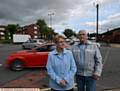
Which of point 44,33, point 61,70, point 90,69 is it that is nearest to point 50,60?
point 61,70

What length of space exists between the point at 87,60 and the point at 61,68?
2.63 feet

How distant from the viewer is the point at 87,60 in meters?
4.54

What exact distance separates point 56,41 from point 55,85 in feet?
2.28

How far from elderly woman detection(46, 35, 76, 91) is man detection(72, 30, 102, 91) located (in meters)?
0.60

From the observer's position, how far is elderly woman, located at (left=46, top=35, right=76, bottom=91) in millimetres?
3882

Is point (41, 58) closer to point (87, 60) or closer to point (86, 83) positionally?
point (86, 83)

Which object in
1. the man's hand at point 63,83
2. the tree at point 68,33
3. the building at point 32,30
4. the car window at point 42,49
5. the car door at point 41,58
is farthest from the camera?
the building at point 32,30

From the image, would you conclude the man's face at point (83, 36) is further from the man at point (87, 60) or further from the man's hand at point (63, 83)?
the man's hand at point (63, 83)

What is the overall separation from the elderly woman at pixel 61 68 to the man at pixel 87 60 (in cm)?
60

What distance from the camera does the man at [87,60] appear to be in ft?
14.9

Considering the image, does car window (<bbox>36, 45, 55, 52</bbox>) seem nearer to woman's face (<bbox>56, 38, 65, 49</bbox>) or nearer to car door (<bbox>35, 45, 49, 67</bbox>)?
car door (<bbox>35, 45, 49, 67</bbox>)

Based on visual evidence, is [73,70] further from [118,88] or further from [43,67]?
[43,67]

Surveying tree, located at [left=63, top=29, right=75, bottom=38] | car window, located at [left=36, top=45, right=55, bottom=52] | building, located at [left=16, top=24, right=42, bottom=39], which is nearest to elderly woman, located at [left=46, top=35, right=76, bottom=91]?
car window, located at [left=36, top=45, right=55, bottom=52]

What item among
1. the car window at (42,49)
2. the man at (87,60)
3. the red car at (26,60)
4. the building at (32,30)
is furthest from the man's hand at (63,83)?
the building at (32,30)
